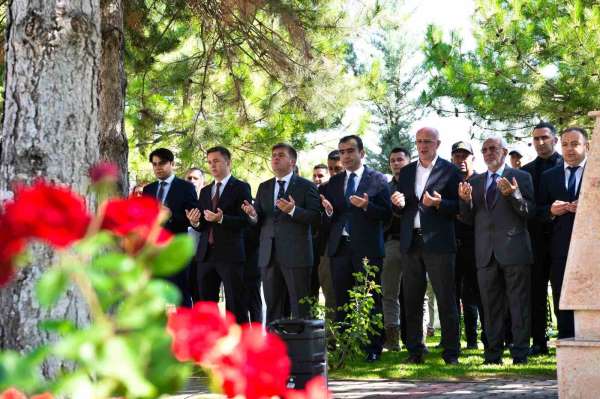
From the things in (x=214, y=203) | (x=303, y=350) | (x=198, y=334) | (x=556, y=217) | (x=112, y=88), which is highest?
(x=112, y=88)

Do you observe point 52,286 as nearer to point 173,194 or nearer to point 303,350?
point 303,350

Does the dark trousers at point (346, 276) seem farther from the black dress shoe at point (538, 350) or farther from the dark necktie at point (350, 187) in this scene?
the black dress shoe at point (538, 350)

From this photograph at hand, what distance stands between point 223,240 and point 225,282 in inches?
17.4

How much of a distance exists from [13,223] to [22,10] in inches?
155

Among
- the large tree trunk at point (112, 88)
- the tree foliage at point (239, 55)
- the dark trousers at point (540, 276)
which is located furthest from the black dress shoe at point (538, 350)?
the large tree trunk at point (112, 88)

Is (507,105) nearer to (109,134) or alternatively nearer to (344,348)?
(344,348)

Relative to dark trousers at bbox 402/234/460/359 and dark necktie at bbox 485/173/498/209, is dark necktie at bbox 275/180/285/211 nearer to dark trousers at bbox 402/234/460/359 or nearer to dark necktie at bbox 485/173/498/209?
dark trousers at bbox 402/234/460/359

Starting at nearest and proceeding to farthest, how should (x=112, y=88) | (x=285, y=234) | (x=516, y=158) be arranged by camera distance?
(x=112, y=88) → (x=285, y=234) → (x=516, y=158)

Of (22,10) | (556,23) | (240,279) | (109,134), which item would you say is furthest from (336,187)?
(22,10)

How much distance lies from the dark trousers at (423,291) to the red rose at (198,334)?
7698 mm

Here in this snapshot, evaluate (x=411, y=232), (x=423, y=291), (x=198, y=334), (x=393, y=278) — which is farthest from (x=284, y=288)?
(x=198, y=334)

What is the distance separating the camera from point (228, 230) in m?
10.2

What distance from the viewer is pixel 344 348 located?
9.20m

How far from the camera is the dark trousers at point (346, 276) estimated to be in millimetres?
9781
